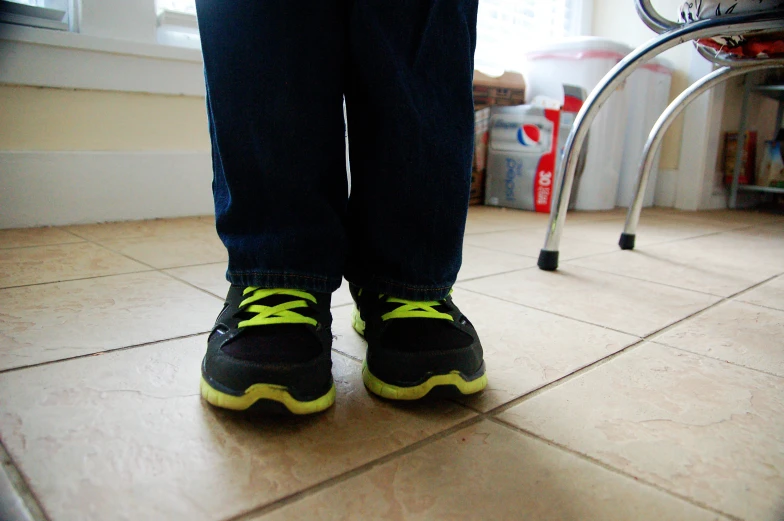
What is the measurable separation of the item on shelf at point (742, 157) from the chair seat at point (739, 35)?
1.44 metres

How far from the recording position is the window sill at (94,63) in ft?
3.79

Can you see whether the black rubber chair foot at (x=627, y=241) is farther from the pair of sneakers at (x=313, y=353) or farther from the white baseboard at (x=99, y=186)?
the white baseboard at (x=99, y=186)

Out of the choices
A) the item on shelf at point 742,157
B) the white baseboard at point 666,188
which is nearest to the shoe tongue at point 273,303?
the white baseboard at point 666,188

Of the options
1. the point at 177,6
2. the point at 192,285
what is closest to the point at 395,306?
the point at 192,285

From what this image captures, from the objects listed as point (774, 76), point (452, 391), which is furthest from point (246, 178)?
point (774, 76)

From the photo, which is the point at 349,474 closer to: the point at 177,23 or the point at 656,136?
the point at 656,136

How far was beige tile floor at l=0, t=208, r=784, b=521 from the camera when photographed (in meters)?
0.36

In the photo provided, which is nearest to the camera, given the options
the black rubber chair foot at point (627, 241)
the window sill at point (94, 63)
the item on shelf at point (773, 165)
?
the window sill at point (94, 63)

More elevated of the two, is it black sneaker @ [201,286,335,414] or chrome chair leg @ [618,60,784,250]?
chrome chair leg @ [618,60,784,250]

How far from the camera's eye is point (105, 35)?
1.26 meters

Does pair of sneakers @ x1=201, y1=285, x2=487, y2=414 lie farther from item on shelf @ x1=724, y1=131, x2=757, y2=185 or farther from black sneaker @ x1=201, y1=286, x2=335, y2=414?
item on shelf @ x1=724, y1=131, x2=757, y2=185

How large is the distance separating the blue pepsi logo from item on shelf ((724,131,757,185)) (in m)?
0.92

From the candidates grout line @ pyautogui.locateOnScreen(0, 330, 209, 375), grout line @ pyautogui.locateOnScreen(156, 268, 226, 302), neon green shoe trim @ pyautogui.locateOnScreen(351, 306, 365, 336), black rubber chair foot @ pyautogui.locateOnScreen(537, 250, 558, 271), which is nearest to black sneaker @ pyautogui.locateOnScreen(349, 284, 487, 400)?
neon green shoe trim @ pyautogui.locateOnScreen(351, 306, 365, 336)

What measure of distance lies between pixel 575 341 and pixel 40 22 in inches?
48.0
